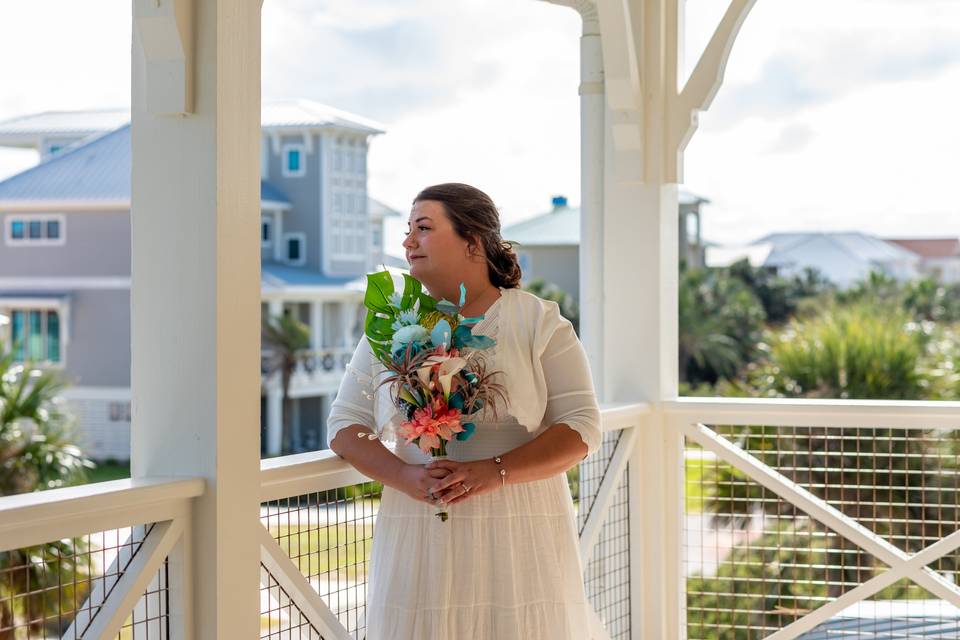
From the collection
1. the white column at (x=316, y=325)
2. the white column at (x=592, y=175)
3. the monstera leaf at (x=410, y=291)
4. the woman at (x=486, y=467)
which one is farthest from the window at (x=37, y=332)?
the monstera leaf at (x=410, y=291)

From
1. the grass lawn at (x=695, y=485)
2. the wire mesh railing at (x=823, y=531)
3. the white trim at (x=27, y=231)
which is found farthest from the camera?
the white trim at (x=27, y=231)

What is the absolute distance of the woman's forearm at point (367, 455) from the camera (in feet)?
8.41

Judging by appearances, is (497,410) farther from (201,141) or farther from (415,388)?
(201,141)

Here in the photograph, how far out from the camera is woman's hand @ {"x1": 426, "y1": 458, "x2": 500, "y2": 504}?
8.15 ft

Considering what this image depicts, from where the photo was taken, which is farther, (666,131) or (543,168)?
(543,168)

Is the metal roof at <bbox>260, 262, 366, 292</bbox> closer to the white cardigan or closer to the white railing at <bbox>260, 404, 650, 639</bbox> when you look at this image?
the white railing at <bbox>260, 404, 650, 639</bbox>

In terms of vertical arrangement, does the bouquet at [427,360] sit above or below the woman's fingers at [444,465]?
above

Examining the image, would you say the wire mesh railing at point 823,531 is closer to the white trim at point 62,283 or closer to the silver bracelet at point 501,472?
the silver bracelet at point 501,472

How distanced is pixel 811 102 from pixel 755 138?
91.4 inches

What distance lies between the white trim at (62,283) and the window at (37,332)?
693 mm

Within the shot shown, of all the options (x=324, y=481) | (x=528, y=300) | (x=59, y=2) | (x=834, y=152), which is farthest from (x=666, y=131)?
(x=834, y=152)

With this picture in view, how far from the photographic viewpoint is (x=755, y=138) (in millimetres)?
44156

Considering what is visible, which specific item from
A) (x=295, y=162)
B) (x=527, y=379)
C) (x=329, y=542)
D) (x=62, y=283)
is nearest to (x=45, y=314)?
(x=62, y=283)

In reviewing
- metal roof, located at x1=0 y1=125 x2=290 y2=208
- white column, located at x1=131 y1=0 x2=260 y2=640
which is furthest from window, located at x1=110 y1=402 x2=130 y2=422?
white column, located at x1=131 y1=0 x2=260 y2=640
